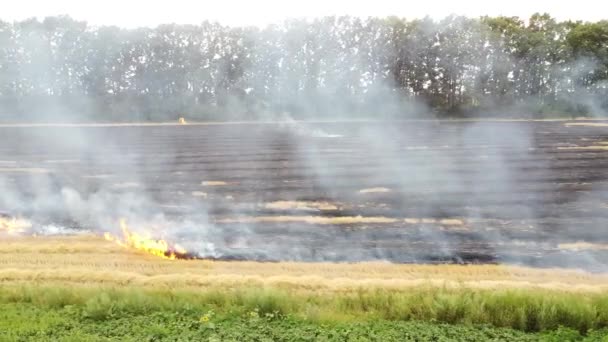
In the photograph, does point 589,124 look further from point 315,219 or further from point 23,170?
point 23,170

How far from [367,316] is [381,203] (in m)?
3.68

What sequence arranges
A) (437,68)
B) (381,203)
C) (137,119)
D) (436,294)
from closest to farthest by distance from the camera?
(436,294) → (381,203) → (137,119) → (437,68)

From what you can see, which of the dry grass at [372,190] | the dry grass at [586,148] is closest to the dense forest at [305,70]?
the dry grass at [586,148]

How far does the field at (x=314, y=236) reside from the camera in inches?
155

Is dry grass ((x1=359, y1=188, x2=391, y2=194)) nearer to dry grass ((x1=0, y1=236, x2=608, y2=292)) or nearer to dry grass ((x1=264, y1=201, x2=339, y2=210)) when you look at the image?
dry grass ((x1=264, y1=201, x2=339, y2=210))

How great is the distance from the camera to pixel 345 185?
8531 millimetres

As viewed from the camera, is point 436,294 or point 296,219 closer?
point 436,294

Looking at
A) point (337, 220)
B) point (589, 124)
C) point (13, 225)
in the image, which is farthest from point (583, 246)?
point (589, 124)

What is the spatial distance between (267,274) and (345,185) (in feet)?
11.5

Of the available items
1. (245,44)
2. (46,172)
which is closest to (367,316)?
(46,172)

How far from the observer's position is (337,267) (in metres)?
5.43

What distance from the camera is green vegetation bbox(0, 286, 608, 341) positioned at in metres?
3.67

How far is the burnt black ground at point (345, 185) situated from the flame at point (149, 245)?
0.28 metres

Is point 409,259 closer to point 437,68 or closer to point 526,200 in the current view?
point 526,200
